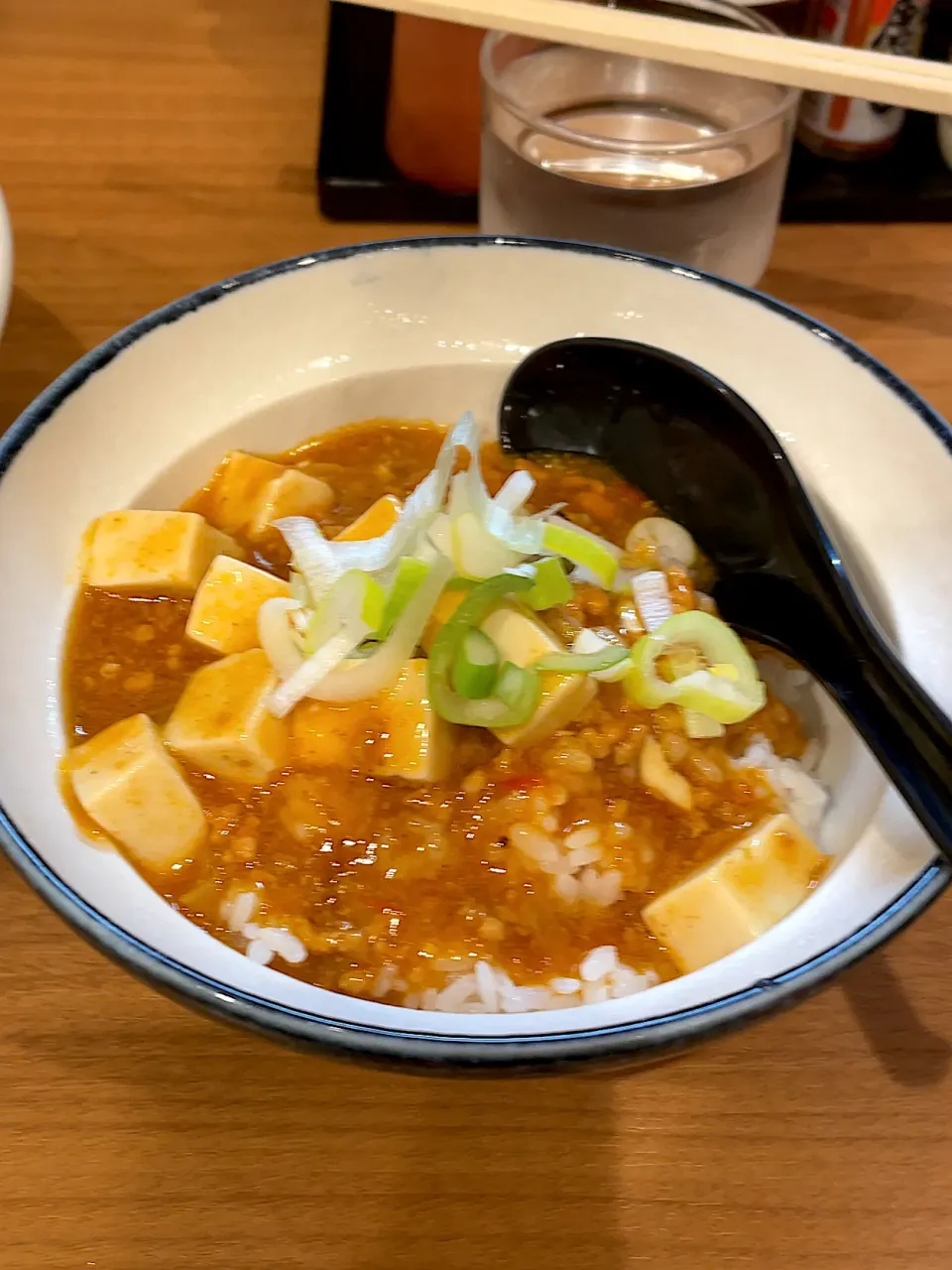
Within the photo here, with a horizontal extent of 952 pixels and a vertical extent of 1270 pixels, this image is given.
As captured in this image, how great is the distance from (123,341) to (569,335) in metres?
0.63

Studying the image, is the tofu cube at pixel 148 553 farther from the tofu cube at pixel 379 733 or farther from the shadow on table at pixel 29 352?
the shadow on table at pixel 29 352

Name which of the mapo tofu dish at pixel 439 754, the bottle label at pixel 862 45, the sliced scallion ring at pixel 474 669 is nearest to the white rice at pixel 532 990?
the mapo tofu dish at pixel 439 754

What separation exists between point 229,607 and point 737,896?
68 cm

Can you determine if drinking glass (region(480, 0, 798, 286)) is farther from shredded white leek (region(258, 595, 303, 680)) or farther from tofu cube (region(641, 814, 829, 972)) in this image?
tofu cube (region(641, 814, 829, 972))

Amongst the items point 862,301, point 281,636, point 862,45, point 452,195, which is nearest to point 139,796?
point 281,636

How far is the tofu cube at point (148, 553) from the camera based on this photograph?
1247 mm

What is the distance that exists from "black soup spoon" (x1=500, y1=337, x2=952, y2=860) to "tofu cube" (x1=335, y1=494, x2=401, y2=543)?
29 centimetres

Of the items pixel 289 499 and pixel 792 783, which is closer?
pixel 792 783

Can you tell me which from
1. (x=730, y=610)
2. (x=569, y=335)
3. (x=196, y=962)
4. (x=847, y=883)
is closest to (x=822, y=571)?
(x=730, y=610)

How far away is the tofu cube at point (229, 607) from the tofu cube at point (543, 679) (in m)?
0.29

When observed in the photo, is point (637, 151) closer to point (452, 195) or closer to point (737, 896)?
point (452, 195)

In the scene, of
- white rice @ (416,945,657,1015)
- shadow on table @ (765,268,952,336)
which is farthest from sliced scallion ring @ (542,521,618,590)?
shadow on table @ (765,268,952,336)

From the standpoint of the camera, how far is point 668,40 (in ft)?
4.59

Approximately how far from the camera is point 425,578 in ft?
3.86
